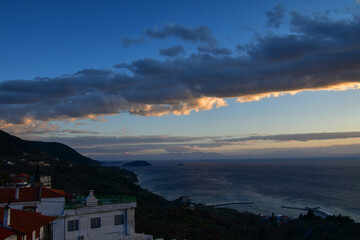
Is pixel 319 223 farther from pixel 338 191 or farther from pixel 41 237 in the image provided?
pixel 338 191

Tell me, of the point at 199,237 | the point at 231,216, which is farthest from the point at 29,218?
the point at 231,216

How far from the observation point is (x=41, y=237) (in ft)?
58.4

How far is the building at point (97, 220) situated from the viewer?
20.2 meters

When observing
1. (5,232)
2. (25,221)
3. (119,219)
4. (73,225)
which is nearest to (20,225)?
(25,221)

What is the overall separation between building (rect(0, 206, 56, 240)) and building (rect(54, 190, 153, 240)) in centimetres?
214

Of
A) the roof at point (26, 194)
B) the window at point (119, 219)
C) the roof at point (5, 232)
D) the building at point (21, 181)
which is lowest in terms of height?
the window at point (119, 219)

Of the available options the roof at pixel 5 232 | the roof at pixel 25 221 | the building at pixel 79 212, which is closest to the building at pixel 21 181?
the building at pixel 79 212

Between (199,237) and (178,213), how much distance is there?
440 inches

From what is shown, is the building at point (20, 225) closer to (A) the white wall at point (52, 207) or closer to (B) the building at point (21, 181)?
(A) the white wall at point (52, 207)

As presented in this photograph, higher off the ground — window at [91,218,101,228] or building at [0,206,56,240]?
building at [0,206,56,240]

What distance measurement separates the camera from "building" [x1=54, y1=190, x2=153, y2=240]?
66.2 feet

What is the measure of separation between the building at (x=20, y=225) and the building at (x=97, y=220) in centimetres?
214

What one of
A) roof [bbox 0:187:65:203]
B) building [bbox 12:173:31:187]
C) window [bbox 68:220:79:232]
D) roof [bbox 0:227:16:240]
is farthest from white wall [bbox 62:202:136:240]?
building [bbox 12:173:31:187]

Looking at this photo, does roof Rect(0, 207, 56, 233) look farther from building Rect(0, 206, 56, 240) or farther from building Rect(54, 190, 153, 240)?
building Rect(54, 190, 153, 240)
